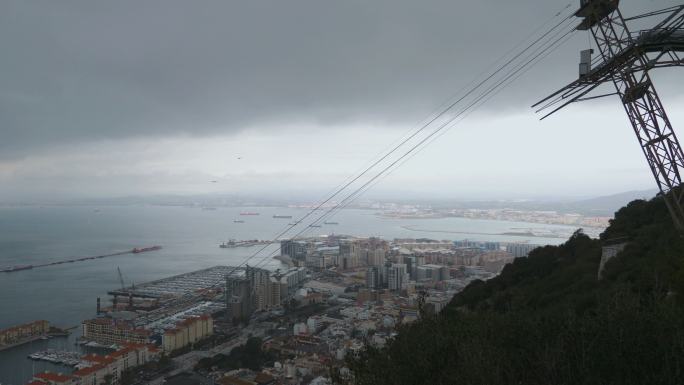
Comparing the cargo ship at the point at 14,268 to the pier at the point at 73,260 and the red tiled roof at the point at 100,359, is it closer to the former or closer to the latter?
the pier at the point at 73,260

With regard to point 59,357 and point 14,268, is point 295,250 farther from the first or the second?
point 59,357

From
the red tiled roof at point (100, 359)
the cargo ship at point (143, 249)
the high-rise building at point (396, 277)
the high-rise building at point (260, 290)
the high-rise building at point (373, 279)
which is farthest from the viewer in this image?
the cargo ship at point (143, 249)

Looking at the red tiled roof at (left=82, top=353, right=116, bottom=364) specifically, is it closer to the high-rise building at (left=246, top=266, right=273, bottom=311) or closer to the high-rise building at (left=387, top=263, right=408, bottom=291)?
the high-rise building at (left=246, top=266, right=273, bottom=311)

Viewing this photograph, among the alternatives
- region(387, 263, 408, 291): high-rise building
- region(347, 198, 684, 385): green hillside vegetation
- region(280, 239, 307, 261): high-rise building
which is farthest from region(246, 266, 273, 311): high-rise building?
region(347, 198, 684, 385): green hillside vegetation

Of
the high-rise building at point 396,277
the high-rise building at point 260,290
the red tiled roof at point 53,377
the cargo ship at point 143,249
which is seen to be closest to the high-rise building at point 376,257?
the high-rise building at point 396,277

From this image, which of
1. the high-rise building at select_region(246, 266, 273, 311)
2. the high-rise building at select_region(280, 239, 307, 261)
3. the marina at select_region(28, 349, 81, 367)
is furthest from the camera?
the high-rise building at select_region(280, 239, 307, 261)

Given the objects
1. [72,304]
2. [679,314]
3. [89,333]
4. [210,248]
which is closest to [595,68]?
[679,314]

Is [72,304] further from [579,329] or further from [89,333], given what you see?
[579,329]

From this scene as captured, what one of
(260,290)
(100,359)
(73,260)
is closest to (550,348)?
(100,359)

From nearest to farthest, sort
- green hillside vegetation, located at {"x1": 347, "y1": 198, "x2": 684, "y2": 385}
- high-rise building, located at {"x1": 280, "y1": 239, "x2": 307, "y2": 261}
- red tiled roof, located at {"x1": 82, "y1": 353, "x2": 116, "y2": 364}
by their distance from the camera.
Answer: green hillside vegetation, located at {"x1": 347, "y1": 198, "x2": 684, "y2": 385} → red tiled roof, located at {"x1": 82, "y1": 353, "x2": 116, "y2": 364} → high-rise building, located at {"x1": 280, "y1": 239, "x2": 307, "y2": 261}

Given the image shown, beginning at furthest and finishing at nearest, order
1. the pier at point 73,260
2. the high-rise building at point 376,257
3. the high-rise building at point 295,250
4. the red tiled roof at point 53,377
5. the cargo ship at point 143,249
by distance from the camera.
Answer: the cargo ship at point 143,249 < the high-rise building at point 295,250 < the high-rise building at point 376,257 < the pier at point 73,260 < the red tiled roof at point 53,377

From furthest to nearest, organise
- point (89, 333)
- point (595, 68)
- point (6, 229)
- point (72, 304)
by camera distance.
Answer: point (6, 229), point (72, 304), point (89, 333), point (595, 68)
